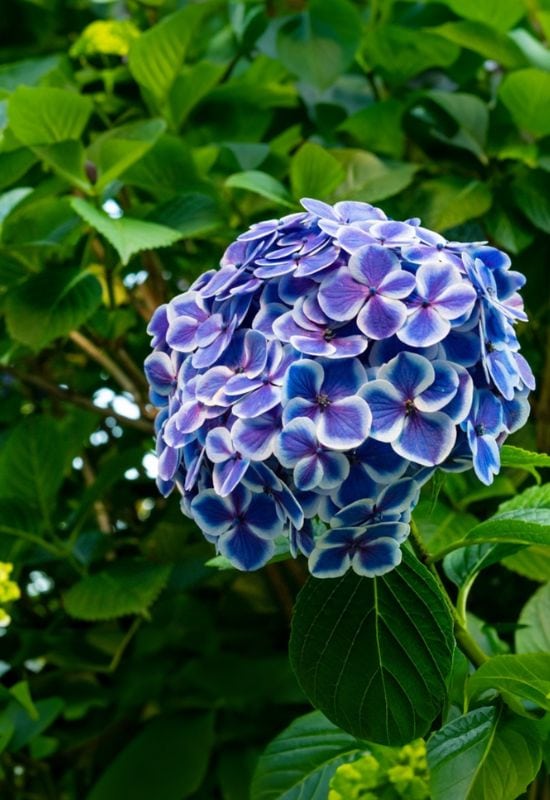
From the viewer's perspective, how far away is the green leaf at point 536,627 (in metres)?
0.92

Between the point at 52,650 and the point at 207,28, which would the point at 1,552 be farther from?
the point at 207,28

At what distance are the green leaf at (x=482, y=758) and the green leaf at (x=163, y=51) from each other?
2.51ft

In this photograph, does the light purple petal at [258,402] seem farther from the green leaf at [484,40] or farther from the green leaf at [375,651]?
the green leaf at [484,40]

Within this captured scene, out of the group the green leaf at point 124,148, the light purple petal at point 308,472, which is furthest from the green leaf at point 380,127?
the light purple petal at point 308,472

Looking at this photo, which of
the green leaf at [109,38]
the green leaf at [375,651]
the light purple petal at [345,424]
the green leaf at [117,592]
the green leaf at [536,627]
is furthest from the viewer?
the green leaf at [109,38]

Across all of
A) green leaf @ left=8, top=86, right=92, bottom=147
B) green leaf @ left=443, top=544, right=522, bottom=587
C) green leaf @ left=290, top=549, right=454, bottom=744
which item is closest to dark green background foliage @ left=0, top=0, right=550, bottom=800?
green leaf @ left=8, top=86, right=92, bottom=147

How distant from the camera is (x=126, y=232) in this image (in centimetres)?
96

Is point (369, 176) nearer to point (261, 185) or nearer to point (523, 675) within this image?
point (261, 185)

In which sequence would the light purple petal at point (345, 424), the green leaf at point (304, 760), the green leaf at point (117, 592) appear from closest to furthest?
the light purple petal at point (345, 424)
the green leaf at point (304, 760)
the green leaf at point (117, 592)

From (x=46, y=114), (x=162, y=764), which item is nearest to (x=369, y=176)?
(x=46, y=114)

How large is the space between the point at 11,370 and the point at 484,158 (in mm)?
568

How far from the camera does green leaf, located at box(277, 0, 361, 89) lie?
1147 mm

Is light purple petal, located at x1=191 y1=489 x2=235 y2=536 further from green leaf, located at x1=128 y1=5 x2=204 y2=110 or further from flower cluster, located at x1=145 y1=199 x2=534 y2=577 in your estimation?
green leaf, located at x1=128 y1=5 x2=204 y2=110

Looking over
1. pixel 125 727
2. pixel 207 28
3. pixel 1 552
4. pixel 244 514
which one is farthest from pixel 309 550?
pixel 207 28
